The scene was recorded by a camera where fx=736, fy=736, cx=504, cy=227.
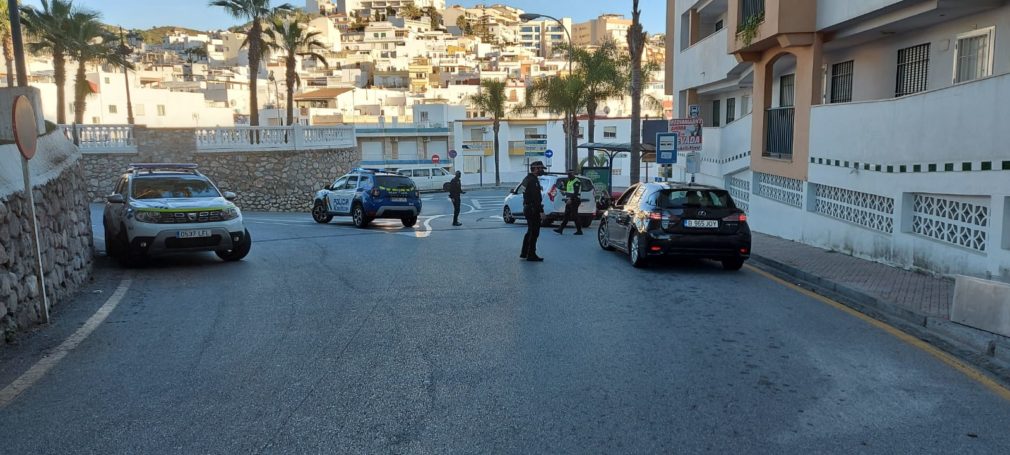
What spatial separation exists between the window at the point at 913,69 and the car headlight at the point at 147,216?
14.1m

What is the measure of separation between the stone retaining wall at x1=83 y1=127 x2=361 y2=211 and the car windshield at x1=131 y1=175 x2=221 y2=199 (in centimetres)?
1925

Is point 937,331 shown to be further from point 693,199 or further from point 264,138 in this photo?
point 264,138

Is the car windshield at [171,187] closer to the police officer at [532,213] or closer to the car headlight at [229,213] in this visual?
the car headlight at [229,213]

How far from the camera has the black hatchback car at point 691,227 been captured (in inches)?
460

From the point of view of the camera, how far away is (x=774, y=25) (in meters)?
15.9

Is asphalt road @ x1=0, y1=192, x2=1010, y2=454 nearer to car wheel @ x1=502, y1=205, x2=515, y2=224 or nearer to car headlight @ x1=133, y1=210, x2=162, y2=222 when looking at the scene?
car headlight @ x1=133, y1=210, x2=162, y2=222

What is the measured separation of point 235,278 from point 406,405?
680 centimetres

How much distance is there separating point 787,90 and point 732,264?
10.8 m

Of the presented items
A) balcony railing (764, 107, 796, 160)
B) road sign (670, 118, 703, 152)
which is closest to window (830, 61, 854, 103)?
balcony railing (764, 107, 796, 160)

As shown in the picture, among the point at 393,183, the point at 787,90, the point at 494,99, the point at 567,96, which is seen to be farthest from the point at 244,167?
the point at 494,99

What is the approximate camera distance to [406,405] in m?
5.25

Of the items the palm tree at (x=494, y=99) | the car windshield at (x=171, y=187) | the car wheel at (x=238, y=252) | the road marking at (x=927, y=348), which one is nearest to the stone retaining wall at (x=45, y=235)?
the car windshield at (x=171, y=187)

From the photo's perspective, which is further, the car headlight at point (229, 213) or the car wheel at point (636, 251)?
the car headlight at point (229, 213)

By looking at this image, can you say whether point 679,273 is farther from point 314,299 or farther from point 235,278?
point 235,278
